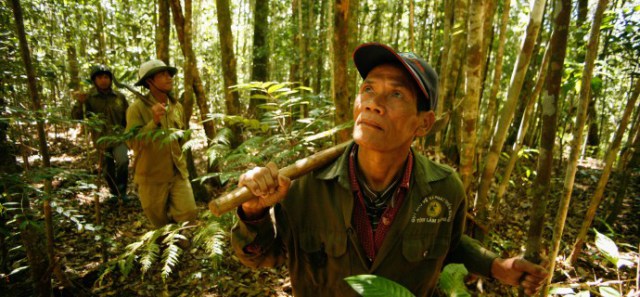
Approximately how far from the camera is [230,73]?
221 inches

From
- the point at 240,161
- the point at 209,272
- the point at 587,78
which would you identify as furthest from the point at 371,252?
the point at 209,272

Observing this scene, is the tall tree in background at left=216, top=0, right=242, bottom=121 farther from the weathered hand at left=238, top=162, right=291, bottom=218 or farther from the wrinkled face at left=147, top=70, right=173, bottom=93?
the weathered hand at left=238, top=162, right=291, bottom=218

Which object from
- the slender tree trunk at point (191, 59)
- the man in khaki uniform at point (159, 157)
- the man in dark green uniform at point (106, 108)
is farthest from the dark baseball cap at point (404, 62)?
the man in dark green uniform at point (106, 108)

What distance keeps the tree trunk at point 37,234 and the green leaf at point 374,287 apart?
3.04 metres

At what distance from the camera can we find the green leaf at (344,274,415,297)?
1.08 meters

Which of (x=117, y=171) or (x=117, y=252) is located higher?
(x=117, y=171)

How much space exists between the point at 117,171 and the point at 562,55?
21.1 feet

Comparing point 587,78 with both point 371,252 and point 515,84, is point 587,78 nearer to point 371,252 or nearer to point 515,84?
point 515,84

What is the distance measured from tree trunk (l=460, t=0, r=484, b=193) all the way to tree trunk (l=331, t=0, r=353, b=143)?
3.61ft

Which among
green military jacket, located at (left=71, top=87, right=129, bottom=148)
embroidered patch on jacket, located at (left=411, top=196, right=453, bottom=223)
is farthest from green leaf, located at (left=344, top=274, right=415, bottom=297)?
green military jacket, located at (left=71, top=87, right=129, bottom=148)

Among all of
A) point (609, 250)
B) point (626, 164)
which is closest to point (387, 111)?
point (609, 250)

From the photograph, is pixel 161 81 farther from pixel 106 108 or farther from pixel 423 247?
pixel 423 247

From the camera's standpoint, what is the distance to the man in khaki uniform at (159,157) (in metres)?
4.16

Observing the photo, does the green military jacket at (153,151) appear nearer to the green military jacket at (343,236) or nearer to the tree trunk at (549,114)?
the green military jacket at (343,236)
